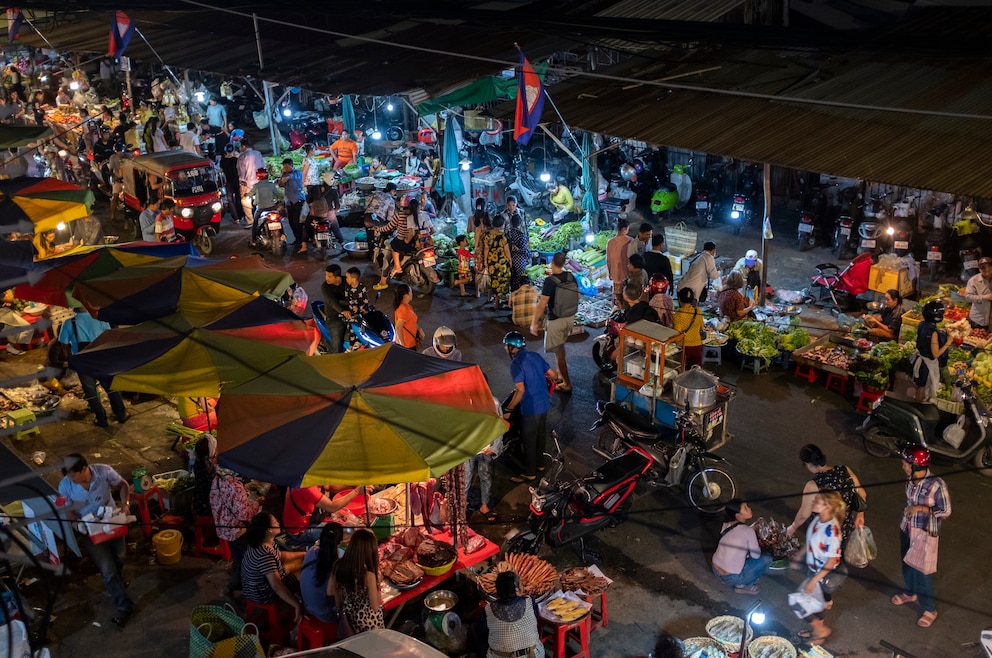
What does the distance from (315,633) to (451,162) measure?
11.4m

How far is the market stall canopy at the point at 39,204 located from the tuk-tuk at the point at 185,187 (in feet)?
12.2

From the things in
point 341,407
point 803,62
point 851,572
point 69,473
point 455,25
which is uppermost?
point 455,25

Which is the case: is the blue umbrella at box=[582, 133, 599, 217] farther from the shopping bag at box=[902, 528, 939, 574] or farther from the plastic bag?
the shopping bag at box=[902, 528, 939, 574]

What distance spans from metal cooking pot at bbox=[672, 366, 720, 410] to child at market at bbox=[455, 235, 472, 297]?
6.29 m

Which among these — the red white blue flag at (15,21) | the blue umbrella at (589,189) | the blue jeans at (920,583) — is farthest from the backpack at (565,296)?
the red white blue flag at (15,21)

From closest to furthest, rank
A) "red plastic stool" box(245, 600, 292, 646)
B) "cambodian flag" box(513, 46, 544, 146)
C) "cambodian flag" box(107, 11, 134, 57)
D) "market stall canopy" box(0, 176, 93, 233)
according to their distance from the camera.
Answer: "red plastic stool" box(245, 600, 292, 646) → "cambodian flag" box(513, 46, 544, 146) → "market stall canopy" box(0, 176, 93, 233) → "cambodian flag" box(107, 11, 134, 57)

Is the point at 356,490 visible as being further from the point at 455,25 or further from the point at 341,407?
the point at 455,25

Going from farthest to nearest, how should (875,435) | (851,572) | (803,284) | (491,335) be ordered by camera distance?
(803,284) < (491,335) < (875,435) < (851,572)

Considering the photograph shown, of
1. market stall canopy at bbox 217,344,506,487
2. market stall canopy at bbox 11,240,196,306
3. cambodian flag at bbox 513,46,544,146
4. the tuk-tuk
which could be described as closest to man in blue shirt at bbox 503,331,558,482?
market stall canopy at bbox 217,344,506,487

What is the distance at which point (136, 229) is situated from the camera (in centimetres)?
1912

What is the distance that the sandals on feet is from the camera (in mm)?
7586

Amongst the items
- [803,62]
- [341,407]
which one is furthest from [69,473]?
[803,62]

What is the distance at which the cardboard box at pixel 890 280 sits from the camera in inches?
505

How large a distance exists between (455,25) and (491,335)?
9.37 metres
